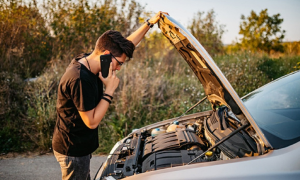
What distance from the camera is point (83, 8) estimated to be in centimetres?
746

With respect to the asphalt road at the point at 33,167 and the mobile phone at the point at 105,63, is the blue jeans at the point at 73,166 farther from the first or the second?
the asphalt road at the point at 33,167

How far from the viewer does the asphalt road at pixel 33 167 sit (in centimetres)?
374

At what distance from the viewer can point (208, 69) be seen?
6.59 ft

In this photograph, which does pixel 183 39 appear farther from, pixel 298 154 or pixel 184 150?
pixel 298 154

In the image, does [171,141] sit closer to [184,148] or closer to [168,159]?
[184,148]

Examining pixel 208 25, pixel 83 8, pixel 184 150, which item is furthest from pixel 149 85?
pixel 208 25

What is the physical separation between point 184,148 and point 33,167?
9.63 ft

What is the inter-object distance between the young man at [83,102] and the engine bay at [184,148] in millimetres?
315

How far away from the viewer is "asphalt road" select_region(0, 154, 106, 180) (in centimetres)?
374

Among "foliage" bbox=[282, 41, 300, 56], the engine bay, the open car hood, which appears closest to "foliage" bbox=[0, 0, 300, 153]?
"foliage" bbox=[282, 41, 300, 56]

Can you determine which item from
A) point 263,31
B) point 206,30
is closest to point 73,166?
point 206,30

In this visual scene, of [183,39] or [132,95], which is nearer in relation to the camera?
[183,39]

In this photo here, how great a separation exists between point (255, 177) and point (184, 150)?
729 millimetres

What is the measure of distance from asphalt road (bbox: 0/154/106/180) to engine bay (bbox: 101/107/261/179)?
5.49 ft
